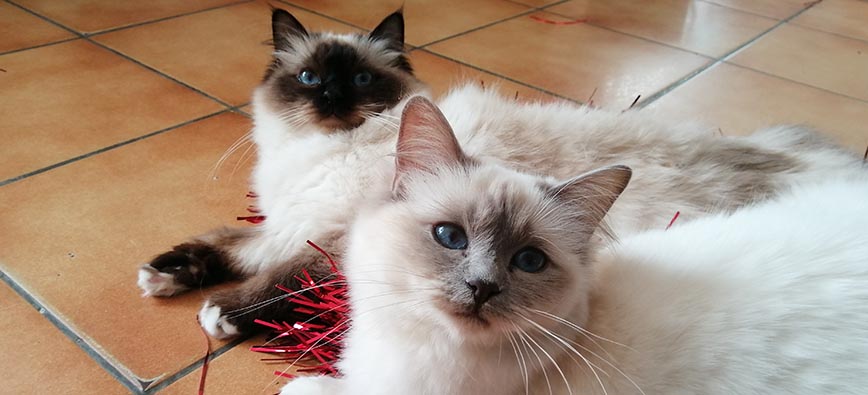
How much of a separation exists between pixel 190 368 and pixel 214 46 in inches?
60.6

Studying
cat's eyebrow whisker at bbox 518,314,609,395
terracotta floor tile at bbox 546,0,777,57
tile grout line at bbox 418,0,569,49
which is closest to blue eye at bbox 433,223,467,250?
cat's eyebrow whisker at bbox 518,314,609,395

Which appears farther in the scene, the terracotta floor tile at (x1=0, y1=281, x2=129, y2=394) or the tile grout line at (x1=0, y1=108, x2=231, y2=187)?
the tile grout line at (x1=0, y1=108, x2=231, y2=187)

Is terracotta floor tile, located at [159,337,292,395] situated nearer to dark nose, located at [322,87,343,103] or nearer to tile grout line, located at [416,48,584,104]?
dark nose, located at [322,87,343,103]

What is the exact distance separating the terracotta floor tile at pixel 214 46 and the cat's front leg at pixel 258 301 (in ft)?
3.03

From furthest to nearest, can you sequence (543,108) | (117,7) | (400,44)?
(117,7) < (400,44) < (543,108)

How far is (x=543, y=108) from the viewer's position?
4.57ft

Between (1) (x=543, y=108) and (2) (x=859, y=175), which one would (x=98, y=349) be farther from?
(2) (x=859, y=175)

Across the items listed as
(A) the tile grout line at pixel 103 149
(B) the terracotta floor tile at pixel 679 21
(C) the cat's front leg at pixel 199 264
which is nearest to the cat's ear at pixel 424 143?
(C) the cat's front leg at pixel 199 264

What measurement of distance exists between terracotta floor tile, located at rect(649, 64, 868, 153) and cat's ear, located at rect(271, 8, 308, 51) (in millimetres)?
1110

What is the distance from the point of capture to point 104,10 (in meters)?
2.55

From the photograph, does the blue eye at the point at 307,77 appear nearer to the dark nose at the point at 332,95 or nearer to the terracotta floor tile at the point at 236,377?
the dark nose at the point at 332,95

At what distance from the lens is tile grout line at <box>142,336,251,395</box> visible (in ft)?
3.36

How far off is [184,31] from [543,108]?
1605mm

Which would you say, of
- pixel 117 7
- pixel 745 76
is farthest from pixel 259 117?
pixel 745 76
